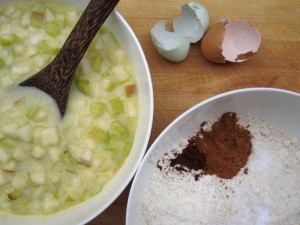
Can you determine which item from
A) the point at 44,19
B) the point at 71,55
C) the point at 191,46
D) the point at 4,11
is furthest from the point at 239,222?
the point at 4,11

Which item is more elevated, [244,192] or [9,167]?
[9,167]

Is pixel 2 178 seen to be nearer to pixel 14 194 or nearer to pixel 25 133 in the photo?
pixel 14 194

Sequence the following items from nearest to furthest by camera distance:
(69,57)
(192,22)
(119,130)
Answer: (69,57) < (119,130) < (192,22)

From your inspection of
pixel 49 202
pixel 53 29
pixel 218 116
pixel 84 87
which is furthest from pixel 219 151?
pixel 53 29

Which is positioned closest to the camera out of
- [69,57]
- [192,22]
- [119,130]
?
[69,57]

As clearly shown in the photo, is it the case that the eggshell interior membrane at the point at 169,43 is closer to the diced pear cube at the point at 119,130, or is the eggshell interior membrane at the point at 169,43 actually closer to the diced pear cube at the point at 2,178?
the diced pear cube at the point at 119,130

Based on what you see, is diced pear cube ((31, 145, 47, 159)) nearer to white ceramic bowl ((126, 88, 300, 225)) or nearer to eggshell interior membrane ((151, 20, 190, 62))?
white ceramic bowl ((126, 88, 300, 225))

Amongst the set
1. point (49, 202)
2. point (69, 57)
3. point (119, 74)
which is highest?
point (69, 57)

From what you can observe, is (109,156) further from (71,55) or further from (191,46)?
(191,46)
